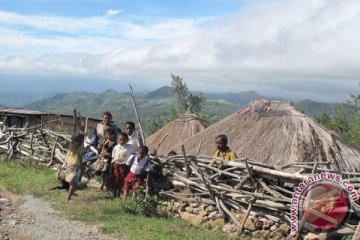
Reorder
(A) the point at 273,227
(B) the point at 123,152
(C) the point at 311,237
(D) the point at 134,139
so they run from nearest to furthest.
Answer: (C) the point at 311,237
(A) the point at 273,227
(B) the point at 123,152
(D) the point at 134,139

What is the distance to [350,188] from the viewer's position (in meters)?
6.71

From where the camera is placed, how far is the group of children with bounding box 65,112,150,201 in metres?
9.29

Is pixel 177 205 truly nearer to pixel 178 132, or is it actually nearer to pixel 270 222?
pixel 270 222

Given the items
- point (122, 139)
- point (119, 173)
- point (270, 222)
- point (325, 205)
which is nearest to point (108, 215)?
point (119, 173)

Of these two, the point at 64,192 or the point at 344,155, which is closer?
the point at 344,155

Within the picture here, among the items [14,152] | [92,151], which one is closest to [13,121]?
[14,152]

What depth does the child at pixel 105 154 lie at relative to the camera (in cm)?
991

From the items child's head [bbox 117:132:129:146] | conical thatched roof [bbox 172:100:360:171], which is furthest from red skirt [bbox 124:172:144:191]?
conical thatched roof [bbox 172:100:360:171]

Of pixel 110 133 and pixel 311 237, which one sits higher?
pixel 110 133

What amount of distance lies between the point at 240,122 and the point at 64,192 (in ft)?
14.8

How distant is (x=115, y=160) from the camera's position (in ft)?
→ 31.5

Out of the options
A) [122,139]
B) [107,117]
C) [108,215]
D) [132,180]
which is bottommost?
[108,215]

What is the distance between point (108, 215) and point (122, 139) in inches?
71.8

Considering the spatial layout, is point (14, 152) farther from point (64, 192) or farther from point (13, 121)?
point (13, 121)
